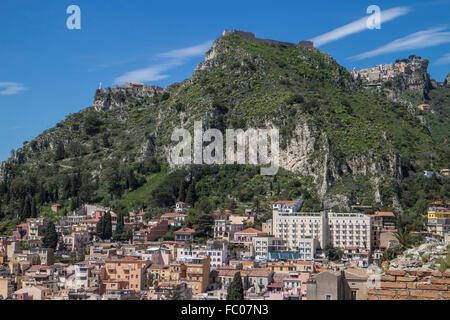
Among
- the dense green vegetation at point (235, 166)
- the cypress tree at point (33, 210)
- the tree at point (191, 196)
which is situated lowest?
the cypress tree at point (33, 210)

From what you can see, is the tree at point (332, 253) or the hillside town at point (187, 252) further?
the tree at point (332, 253)

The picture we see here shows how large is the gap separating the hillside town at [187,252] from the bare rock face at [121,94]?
104 feet

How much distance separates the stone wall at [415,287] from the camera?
8875mm

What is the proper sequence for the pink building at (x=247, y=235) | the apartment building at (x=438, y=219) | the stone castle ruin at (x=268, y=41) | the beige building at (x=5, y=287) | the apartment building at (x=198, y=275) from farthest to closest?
the stone castle ruin at (x=268, y=41)
the pink building at (x=247, y=235)
the apartment building at (x=438, y=219)
the beige building at (x=5, y=287)
the apartment building at (x=198, y=275)

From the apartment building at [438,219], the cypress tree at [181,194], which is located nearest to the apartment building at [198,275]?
the apartment building at [438,219]

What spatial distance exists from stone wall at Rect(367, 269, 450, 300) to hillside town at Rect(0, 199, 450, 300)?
44.9 feet

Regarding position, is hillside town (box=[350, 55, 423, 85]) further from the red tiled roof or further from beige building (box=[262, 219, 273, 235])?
the red tiled roof

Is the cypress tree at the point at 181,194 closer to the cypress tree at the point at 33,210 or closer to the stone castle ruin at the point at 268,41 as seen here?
the cypress tree at the point at 33,210

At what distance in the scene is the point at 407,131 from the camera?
63062 mm

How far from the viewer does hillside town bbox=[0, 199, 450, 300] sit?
33031 mm

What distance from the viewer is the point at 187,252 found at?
4200 centimetres

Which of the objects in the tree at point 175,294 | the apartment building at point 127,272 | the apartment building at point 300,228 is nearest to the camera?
the tree at point 175,294

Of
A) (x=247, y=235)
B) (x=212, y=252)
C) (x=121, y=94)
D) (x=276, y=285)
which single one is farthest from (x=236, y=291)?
(x=121, y=94)
